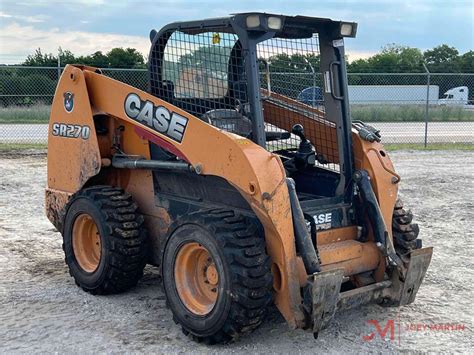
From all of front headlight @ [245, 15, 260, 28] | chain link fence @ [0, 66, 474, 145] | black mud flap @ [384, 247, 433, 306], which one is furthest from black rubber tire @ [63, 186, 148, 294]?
chain link fence @ [0, 66, 474, 145]

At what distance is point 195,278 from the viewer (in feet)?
15.2

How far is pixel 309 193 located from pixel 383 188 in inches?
28.5

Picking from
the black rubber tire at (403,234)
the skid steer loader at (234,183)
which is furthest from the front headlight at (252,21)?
the black rubber tire at (403,234)

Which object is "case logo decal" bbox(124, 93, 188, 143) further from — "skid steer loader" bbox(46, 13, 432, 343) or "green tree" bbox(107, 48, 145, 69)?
"green tree" bbox(107, 48, 145, 69)

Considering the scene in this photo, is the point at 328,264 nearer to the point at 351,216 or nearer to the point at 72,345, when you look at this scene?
the point at 351,216

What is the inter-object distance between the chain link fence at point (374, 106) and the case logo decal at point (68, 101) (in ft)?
25.1

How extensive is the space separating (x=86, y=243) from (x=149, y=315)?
43.9 inches

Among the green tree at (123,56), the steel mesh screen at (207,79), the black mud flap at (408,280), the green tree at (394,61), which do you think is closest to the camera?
the black mud flap at (408,280)

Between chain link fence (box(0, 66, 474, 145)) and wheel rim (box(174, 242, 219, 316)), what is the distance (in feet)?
30.4

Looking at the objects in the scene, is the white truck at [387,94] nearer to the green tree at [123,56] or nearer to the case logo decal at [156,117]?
the green tree at [123,56]

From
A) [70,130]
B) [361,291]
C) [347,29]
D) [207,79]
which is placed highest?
[347,29]

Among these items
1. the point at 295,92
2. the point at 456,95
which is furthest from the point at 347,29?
the point at 456,95

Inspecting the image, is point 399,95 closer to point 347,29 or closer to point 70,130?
point 347,29

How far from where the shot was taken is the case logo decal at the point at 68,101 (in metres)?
5.75
